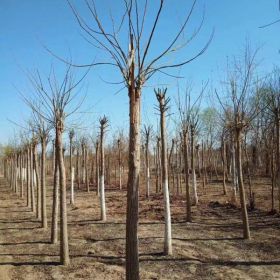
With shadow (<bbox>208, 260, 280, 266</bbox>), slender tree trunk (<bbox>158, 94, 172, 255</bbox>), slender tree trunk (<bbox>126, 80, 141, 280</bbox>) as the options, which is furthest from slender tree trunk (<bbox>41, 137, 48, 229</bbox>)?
slender tree trunk (<bbox>126, 80, 141, 280</bbox>)

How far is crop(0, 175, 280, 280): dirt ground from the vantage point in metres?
6.86

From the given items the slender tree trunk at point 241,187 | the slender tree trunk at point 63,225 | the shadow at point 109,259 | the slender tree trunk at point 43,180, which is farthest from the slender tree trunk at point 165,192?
the slender tree trunk at point 43,180

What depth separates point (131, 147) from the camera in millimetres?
4574

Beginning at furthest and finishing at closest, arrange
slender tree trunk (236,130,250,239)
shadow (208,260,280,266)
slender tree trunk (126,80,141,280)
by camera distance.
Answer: slender tree trunk (236,130,250,239) < shadow (208,260,280,266) < slender tree trunk (126,80,141,280)

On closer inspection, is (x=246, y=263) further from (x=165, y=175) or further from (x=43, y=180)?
(x=43, y=180)

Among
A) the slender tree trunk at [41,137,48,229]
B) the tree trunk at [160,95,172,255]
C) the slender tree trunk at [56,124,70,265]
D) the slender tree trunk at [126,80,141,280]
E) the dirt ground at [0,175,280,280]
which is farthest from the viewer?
the slender tree trunk at [41,137,48,229]

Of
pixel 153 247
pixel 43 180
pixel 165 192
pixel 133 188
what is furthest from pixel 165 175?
pixel 43 180

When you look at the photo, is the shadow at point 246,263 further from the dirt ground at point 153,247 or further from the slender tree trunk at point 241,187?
the slender tree trunk at point 241,187

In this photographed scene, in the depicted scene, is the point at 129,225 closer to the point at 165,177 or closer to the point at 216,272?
the point at 216,272

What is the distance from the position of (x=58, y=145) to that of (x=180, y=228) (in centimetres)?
481

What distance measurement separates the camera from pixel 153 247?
8508mm

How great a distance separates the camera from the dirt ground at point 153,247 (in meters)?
6.86

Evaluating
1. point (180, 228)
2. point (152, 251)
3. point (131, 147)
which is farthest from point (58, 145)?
point (180, 228)

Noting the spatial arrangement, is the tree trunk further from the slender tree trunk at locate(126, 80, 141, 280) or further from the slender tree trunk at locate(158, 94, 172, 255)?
the slender tree trunk at locate(126, 80, 141, 280)
